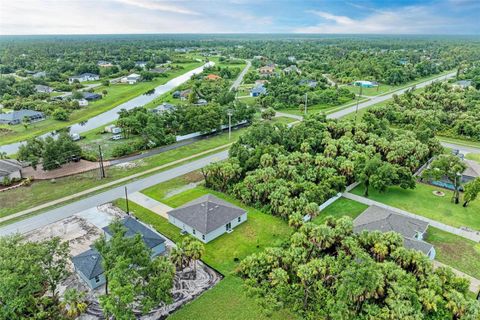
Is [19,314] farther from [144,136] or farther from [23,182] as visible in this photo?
[144,136]

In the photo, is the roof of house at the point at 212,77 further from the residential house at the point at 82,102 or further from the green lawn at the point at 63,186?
the green lawn at the point at 63,186

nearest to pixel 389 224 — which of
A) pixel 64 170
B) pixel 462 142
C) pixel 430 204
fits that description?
pixel 430 204

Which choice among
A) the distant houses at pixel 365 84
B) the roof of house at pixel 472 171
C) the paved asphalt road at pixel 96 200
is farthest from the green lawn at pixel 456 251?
the distant houses at pixel 365 84

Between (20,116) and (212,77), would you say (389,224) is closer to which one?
(20,116)

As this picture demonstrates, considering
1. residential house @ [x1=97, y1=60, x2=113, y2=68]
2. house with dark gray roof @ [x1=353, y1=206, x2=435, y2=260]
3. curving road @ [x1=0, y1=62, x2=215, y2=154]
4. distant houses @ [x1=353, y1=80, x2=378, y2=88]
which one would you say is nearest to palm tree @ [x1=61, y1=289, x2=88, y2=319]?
house with dark gray roof @ [x1=353, y1=206, x2=435, y2=260]

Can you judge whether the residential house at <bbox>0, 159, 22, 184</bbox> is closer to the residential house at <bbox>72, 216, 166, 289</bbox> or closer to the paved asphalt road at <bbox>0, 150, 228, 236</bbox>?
the paved asphalt road at <bbox>0, 150, 228, 236</bbox>
